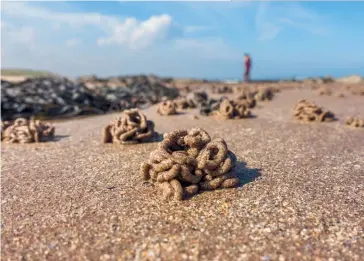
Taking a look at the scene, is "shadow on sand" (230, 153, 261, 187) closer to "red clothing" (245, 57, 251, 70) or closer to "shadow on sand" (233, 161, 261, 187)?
"shadow on sand" (233, 161, 261, 187)

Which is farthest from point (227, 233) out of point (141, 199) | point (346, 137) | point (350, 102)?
point (350, 102)

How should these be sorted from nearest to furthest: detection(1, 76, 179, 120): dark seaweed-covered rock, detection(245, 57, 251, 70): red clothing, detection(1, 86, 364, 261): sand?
detection(1, 86, 364, 261): sand → detection(1, 76, 179, 120): dark seaweed-covered rock → detection(245, 57, 251, 70): red clothing

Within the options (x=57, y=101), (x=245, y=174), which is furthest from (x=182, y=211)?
(x=57, y=101)

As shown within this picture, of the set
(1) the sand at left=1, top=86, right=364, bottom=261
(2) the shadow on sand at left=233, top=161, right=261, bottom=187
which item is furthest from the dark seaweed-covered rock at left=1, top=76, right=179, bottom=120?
(2) the shadow on sand at left=233, top=161, right=261, bottom=187

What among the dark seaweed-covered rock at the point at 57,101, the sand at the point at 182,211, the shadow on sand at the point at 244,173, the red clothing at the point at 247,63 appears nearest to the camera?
the sand at the point at 182,211

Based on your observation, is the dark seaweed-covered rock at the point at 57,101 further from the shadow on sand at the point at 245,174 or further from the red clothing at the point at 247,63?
the red clothing at the point at 247,63

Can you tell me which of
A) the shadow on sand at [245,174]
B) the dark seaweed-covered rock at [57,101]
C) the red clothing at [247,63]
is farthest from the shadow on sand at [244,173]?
the red clothing at [247,63]

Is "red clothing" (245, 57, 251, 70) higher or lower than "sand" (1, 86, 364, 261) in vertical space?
higher

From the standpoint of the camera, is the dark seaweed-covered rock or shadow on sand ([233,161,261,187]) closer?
shadow on sand ([233,161,261,187])

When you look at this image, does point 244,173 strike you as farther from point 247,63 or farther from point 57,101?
point 247,63
